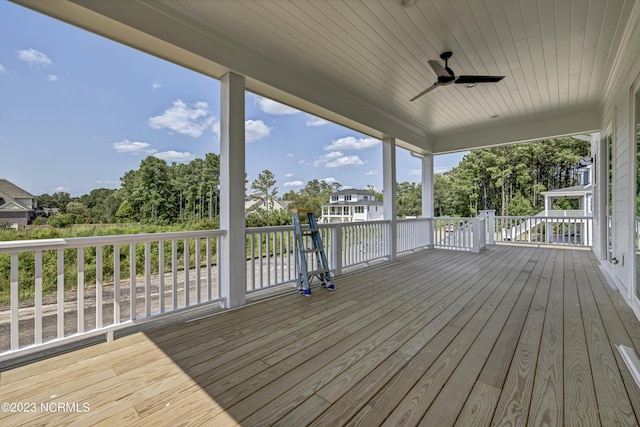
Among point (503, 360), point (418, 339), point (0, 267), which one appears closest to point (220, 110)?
point (0, 267)

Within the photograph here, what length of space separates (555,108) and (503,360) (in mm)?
5210

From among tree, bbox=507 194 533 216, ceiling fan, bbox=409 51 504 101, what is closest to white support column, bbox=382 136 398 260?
ceiling fan, bbox=409 51 504 101

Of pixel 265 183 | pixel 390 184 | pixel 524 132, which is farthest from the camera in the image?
pixel 265 183

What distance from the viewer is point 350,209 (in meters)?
8.34

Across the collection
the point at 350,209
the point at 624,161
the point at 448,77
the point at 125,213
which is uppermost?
the point at 448,77

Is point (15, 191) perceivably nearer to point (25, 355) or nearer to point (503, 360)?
point (25, 355)

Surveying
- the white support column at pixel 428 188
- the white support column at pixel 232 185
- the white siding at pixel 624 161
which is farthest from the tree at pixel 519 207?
the white support column at pixel 232 185

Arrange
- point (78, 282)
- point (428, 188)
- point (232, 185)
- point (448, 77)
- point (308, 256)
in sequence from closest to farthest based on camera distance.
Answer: point (78, 282) → point (232, 185) → point (448, 77) → point (308, 256) → point (428, 188)

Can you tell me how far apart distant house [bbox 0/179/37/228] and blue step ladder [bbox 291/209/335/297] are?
2.44 meters

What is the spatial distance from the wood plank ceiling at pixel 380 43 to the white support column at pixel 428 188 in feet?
8.24

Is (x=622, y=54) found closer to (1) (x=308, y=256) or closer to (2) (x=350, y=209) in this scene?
(1) (x=308, y=256)

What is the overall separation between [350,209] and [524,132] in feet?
14.8

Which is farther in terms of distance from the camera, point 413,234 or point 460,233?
point 460,233

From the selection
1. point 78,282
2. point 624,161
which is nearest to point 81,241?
point 78,282
